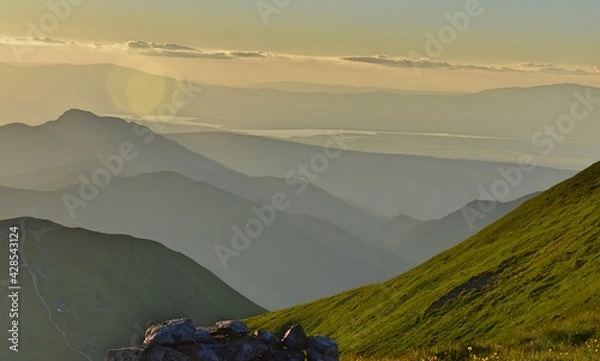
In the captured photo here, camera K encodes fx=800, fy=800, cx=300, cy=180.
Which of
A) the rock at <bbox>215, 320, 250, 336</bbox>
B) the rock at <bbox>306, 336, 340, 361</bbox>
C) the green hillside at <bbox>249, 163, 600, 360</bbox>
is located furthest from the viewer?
the green hillside at <bbox>249, 163, 600, 360</bbox>

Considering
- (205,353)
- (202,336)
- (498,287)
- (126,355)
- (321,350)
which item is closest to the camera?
(126,355)

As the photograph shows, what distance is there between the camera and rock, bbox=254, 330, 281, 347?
23.8 meters

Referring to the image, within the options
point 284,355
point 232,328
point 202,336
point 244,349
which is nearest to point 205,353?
point 202,336

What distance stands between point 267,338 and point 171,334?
3.01 m

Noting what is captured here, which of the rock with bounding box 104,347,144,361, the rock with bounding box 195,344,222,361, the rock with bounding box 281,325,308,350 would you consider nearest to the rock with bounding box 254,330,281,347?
the rock with bounding box 281,325,308,350

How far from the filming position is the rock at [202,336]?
2295cm

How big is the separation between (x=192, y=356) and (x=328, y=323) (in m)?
→ 98.8

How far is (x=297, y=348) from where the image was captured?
24.3 metres

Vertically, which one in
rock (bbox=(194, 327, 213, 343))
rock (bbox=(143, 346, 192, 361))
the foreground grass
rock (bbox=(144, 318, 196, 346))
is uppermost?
rock (bbox=(144, 318, 196, 346))

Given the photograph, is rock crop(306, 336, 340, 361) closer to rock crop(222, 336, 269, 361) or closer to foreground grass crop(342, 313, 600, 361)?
rock crop(222, 336, 269, 361)

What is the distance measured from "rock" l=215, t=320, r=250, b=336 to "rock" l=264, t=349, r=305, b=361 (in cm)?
102

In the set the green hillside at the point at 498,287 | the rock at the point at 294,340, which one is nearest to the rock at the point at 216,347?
the rock at the point at 294,340

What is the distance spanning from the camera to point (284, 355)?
23766 millimetres

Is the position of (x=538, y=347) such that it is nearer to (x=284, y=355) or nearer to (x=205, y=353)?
(x=284, y=355)
